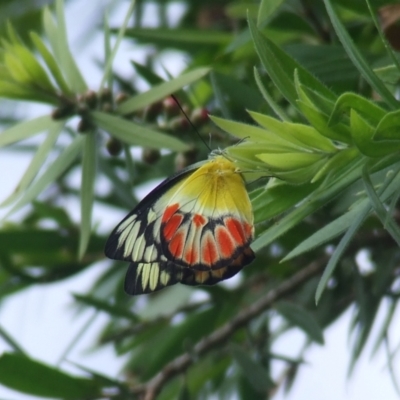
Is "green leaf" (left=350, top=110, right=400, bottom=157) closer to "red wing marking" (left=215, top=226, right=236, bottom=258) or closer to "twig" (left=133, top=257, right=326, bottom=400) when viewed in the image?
"red wing marking" (left=215, top=226, right=236, bottom=258)

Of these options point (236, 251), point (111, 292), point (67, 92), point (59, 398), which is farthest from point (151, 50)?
point (236, 251)

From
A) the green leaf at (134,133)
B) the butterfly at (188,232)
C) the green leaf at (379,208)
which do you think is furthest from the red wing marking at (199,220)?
the green leaf at (379,208)

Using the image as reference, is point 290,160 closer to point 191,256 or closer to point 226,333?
point 191,256

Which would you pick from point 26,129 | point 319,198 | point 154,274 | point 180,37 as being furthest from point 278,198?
point 180,37

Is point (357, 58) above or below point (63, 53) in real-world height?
below

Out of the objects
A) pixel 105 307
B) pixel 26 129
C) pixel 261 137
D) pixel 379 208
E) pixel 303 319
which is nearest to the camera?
pixel 379 208

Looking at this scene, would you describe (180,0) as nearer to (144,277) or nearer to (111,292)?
(111,292)

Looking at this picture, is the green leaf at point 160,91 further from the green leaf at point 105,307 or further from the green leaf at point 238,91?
the green leaf at point 105,307

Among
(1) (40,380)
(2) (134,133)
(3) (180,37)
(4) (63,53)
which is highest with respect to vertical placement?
(3) (180,37)
